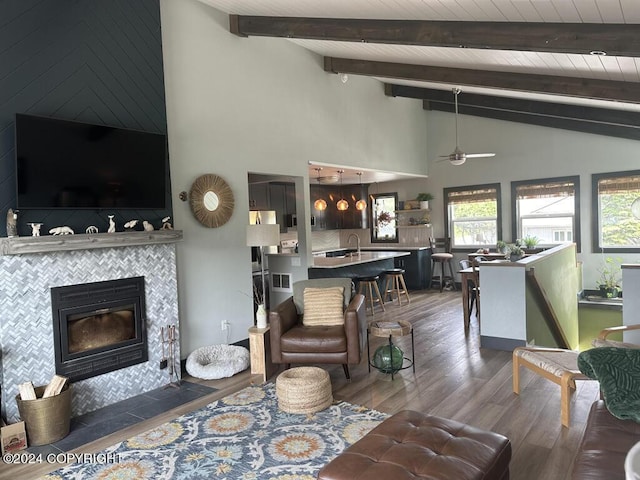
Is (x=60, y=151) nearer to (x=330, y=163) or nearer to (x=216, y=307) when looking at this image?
(x=216, y=307)

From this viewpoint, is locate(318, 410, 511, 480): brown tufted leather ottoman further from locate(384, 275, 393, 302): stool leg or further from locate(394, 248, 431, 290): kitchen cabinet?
locate(394, 248, 431, 290): kitchen cabinet

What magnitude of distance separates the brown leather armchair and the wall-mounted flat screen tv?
1.71 metres

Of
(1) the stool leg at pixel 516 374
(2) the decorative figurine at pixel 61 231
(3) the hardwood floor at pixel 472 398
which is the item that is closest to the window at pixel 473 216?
(3) the hardwood floor at pixel 472 398

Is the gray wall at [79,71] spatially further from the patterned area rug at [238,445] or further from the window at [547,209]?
the window at [547,209]

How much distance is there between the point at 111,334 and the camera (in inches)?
154

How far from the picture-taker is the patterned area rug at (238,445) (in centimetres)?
262

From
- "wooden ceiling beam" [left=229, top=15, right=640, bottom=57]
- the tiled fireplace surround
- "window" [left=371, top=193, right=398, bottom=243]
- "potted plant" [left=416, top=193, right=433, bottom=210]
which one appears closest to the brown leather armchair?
the tiled fireplace surround

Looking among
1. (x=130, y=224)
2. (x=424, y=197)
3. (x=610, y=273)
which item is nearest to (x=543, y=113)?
(x=424, y=197)

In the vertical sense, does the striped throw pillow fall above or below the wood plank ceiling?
below

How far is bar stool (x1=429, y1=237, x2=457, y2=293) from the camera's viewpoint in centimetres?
888

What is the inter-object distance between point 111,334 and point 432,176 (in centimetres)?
761

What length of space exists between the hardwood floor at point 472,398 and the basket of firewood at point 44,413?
0.29 meters

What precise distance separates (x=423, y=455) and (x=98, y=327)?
311 centimetres

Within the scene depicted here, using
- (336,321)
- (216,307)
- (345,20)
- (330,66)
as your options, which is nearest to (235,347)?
(216,307)
